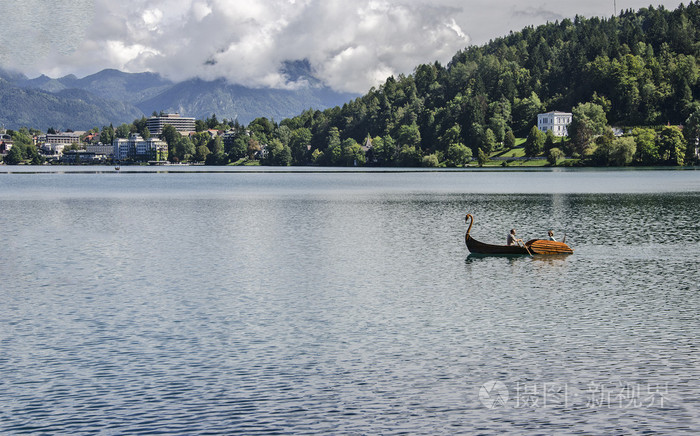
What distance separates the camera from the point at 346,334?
30906mm

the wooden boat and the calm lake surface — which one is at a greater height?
the wooden boat

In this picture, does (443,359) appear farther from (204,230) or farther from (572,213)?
(572,213)

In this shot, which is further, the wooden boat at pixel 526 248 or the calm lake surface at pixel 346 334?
the wooden boat at pixel 526 248

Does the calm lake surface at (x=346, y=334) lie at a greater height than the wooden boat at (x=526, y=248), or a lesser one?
lesser

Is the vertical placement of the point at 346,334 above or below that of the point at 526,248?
below

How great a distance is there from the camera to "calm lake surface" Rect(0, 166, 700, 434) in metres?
21.7

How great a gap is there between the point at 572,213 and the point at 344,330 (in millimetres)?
60832

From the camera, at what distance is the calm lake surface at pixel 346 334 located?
21.7 meters

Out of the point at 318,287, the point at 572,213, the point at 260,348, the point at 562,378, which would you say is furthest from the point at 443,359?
the point at 572,213

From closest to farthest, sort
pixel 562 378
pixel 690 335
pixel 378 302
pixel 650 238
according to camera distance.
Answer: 1. pixel 562 378
2. pixel 690 335
3. pixel 378 302
4. pixel 650 238

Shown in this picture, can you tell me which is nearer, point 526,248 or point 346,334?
point 346,334

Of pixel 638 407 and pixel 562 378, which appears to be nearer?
pixel 638 407

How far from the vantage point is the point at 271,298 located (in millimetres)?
38719

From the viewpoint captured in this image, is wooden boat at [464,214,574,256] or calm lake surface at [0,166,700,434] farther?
wooden boat at [464,214,574,256]
